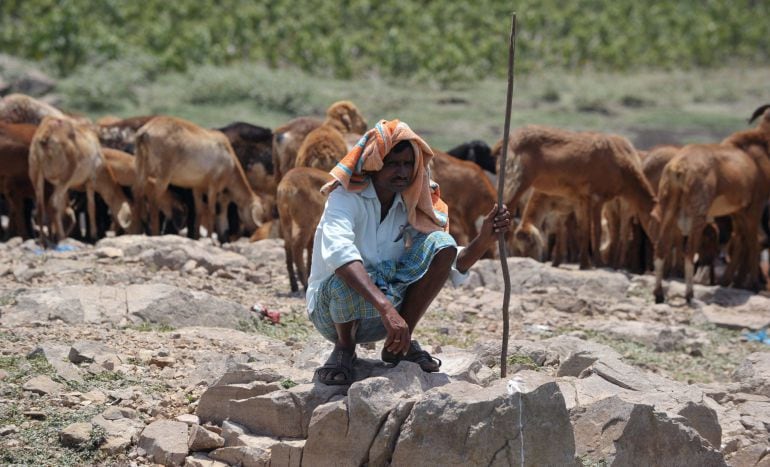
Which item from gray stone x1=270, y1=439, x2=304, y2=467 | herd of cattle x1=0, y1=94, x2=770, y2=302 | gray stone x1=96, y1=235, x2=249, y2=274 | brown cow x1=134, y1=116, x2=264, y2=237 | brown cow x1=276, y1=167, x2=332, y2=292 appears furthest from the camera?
brown cow x1=134, y1=116, x2=264, y2=237

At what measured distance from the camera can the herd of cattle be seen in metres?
13.6

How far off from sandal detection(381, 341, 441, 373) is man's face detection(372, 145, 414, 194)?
35.7 inches

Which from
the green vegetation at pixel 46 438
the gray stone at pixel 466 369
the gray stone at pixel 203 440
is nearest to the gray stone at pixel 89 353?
the green vegetation at pixel 46 438

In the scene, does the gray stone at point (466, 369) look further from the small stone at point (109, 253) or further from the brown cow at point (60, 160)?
the brown cow at point (60, 160)

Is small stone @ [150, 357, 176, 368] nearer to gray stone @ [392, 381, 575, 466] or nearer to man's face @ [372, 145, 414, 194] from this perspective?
man's face @ [372, 145, 414, 194]

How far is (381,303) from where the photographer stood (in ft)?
18.7

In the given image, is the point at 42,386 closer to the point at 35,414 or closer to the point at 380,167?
the point at 35,414

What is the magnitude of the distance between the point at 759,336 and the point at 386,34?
3506 centimetres

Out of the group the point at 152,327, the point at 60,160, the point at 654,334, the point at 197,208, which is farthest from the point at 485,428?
the point at 197,208

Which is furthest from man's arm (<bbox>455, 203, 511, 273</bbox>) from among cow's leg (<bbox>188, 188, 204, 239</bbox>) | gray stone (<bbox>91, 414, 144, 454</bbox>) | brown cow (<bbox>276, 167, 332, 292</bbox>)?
cow's leg (<bbox>188, 188, 204, 239</bbox>)

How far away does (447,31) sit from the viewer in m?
46.1

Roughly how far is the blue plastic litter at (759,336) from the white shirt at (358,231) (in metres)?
5.98

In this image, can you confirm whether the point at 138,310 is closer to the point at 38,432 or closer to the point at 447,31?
the point at 38,432

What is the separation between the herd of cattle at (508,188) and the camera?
13.6m
